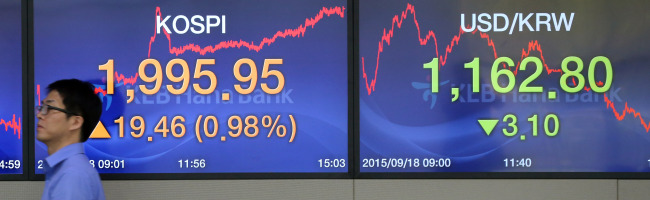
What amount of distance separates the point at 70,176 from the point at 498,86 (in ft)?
9.71

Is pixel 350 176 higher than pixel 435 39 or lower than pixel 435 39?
lower

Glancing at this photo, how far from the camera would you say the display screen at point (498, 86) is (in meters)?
4.66

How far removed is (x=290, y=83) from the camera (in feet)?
15.3

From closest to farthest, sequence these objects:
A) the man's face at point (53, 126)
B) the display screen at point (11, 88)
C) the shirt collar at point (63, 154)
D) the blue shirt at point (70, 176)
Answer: the blue shirt at point (70, 176) → the shirt collar at point (63, 154) → the man's face at point (53, 126) → the display screen at point (11, 88)

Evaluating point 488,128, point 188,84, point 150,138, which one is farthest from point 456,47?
point 150,138

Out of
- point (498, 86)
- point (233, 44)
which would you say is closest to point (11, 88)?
A: point (233, 44)

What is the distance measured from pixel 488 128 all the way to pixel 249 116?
1.48 metres

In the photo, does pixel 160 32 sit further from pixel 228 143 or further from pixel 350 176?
pixel 350 176

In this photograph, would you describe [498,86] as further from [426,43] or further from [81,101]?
[81,101]

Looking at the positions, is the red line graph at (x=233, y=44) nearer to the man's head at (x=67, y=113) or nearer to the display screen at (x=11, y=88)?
the display screen at (x=11, y=88)

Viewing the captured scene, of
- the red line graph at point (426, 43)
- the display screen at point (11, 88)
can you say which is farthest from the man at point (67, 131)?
the red line graph at point (426, 43)

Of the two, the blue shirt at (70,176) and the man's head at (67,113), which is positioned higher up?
the man's head at (67,113)
